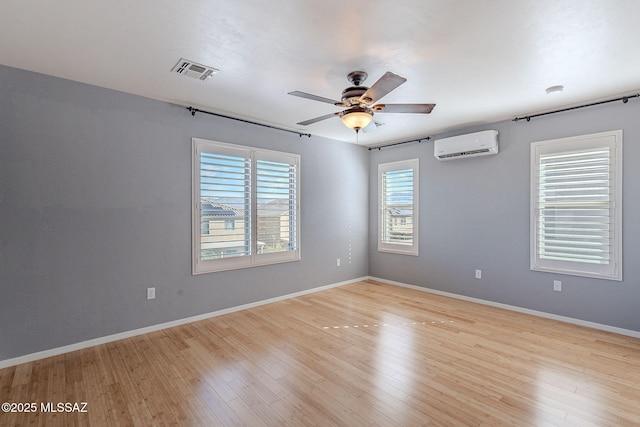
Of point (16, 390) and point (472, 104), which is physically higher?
point (472, 104)

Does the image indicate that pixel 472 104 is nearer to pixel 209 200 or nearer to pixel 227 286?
pixel 209 200

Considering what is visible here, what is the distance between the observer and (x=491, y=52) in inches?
96.3

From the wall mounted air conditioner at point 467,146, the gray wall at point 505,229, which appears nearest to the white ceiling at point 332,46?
the gray wall at point 505,229

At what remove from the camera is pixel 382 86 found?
90.8 inches

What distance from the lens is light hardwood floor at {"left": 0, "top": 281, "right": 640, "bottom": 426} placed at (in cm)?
203

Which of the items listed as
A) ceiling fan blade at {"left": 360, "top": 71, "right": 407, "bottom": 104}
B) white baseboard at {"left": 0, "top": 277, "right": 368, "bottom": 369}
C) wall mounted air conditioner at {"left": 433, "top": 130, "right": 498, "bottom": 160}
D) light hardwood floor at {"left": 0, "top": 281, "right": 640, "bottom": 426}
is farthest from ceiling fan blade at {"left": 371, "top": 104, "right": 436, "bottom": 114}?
white baseboard at {"left": 0, "top": 277, "right": 368, "bottom": 369}

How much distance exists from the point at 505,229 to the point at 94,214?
16.4 feet

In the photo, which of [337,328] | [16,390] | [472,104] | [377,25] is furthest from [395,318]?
[16,390]

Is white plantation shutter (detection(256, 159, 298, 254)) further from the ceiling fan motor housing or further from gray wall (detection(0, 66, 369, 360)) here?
the ceiling fan motor housing

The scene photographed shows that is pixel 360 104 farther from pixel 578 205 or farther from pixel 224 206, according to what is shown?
pixel 578 205

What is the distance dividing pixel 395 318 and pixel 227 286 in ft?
7.29

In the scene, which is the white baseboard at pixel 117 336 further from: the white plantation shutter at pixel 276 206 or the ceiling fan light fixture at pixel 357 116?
the ceiling fan light fixture at pixel 357 116

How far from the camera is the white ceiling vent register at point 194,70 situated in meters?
2.64

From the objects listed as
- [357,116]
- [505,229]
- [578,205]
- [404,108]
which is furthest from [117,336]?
[578,205]
